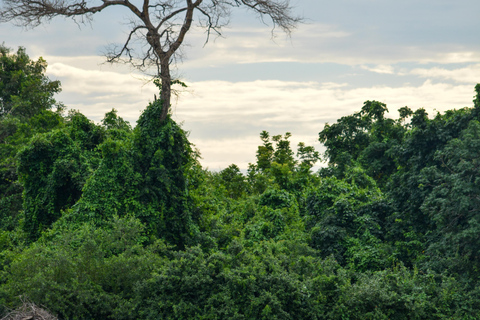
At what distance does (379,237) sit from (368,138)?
16591 mm

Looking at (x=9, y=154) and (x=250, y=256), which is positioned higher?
(x=9, y=154)

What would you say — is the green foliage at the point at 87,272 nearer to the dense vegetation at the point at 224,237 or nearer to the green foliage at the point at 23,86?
the dense vegetation at the point at 224,237

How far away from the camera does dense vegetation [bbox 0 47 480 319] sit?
43.7ft

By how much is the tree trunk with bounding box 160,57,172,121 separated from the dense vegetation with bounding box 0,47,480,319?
0.37 m

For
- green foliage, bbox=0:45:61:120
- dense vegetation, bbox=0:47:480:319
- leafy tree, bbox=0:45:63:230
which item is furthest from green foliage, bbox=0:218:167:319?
green foliage, bbox=0:45:61:120

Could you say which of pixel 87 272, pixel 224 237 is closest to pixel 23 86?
pixel 224 237

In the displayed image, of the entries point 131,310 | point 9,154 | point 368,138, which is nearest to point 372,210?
point 131,310

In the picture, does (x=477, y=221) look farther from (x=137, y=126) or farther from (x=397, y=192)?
(x=137, y=126)

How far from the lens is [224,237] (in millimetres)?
18844

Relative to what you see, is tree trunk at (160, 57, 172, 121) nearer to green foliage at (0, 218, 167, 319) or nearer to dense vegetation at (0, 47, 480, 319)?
dense vegetation at (0, 47, 480, 319)

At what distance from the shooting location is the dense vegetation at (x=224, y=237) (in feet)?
43.7

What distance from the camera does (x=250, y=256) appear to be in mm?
14633

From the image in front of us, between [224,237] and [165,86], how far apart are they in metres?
5.76

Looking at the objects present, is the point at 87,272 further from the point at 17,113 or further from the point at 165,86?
the point at 17,113
